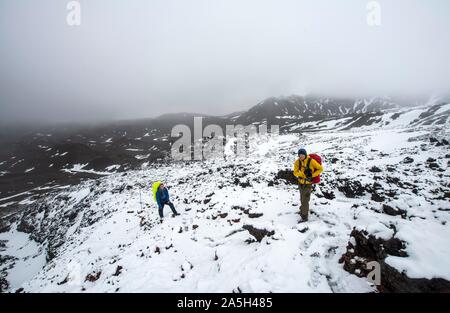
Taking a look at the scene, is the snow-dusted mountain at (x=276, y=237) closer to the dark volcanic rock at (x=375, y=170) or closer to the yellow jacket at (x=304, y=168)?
the dark volcanic rock at (x=375, y=170)

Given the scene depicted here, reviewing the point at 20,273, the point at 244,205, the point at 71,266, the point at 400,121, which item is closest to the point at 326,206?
the point at 244,205

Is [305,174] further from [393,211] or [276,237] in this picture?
[393,211]

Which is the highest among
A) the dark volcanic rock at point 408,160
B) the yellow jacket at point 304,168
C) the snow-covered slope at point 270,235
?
the yellow jacket at point 304,168

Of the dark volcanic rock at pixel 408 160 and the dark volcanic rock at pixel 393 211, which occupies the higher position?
the dark volcanic rock at pixel 408 160

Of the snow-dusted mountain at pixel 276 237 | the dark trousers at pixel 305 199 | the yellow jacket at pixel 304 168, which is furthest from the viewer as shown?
the dark trousers at pixel 305 199

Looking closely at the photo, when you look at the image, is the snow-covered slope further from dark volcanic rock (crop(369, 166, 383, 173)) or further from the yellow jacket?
the yellow jacket

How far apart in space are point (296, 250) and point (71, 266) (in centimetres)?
1039

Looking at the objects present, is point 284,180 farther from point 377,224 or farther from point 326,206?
point 377,224

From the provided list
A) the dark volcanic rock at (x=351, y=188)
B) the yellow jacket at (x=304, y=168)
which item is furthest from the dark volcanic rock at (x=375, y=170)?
the yellow jacket at (x=304, y=168)

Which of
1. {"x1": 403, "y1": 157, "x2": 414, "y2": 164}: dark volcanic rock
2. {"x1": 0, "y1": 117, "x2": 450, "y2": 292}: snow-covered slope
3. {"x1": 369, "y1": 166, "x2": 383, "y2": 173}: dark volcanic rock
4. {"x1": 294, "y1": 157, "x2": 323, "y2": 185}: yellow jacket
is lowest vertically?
{"x1": 0, "y1": 117, "x2": 450, "y2": 292}: snow-covered slope

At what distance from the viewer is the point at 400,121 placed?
70188 mm

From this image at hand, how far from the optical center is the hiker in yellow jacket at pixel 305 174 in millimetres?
7887

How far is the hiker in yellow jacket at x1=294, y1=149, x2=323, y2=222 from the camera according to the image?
25.9 ft

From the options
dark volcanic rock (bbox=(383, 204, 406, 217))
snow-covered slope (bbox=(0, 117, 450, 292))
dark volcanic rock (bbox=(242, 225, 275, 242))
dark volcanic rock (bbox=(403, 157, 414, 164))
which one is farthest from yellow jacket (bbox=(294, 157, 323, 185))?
dark volcanic rock (bbox=(403, 157, 414, 164))
